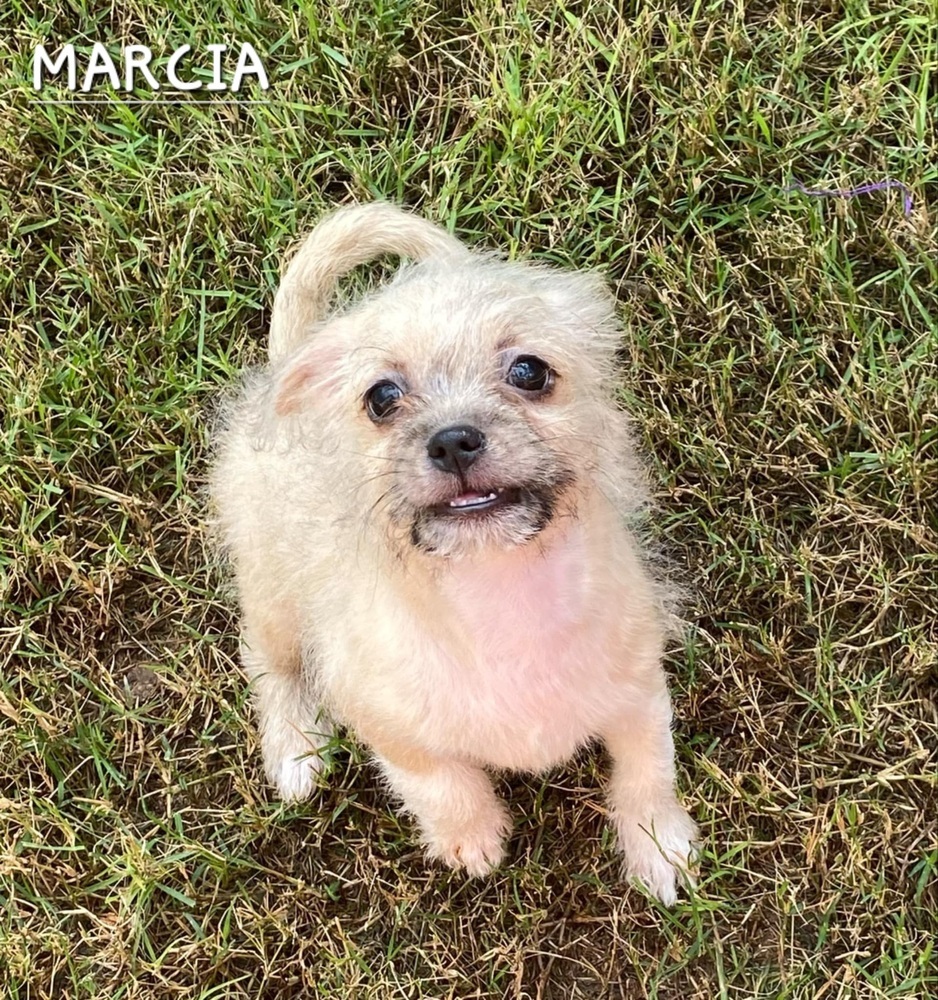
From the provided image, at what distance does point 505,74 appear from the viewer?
3.41 m

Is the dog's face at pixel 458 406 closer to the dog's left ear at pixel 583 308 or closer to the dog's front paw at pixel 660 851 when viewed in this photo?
the dog's left ear at pixel 583 308

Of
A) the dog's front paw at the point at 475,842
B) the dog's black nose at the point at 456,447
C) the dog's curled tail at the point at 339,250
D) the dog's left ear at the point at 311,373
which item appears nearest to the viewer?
the dog's black nose at the point at 456,447

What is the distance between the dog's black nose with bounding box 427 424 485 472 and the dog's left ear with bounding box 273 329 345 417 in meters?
0.47

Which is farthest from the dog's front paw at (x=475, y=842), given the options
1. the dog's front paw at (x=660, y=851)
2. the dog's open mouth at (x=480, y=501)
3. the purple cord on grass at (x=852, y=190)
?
the purple cord on grass at (x=852, y=190)

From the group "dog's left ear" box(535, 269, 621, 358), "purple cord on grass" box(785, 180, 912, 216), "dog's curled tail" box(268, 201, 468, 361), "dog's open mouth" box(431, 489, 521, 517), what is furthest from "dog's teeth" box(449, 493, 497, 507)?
"purple cord on grass" box(785, 180, 912, 216)

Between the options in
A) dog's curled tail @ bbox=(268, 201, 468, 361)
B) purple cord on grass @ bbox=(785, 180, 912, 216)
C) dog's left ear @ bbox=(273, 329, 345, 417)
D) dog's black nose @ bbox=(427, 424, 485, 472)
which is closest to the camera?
dog's black nose @ bbox=(427, 424, 485, 472)

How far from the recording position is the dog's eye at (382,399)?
212cm

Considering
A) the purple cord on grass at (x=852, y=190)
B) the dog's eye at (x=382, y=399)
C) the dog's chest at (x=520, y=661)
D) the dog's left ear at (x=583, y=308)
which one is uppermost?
the dog's left ear at (x=583, y=308)

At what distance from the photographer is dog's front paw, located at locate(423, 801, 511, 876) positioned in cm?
272

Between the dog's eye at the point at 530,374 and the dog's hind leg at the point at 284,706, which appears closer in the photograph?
the dog's eye at the point at 530,374

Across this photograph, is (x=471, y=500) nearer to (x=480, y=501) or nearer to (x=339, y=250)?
(x=480, y=501)

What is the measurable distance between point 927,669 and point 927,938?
0.64 metres

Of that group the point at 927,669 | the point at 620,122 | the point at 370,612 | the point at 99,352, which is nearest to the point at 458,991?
the point at 370,612

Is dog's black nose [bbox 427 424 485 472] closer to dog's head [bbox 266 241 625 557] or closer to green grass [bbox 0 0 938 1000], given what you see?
dog's head [bbox 266 241 625 557]
